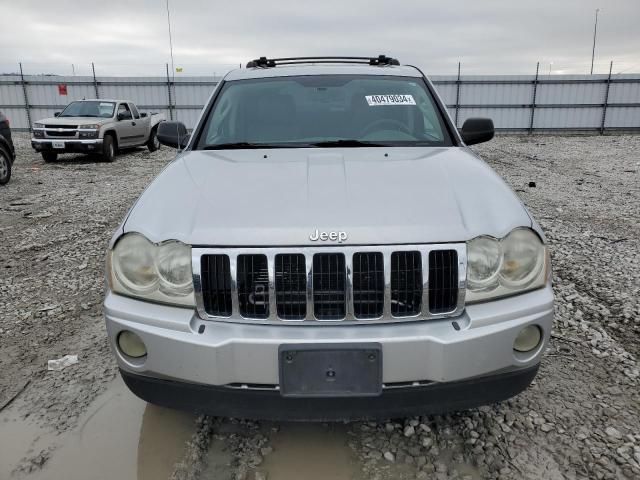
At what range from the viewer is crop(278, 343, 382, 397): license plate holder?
70.7 inches

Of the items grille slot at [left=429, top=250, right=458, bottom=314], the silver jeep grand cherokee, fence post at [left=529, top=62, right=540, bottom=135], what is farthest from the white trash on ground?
fence post at [left=529, top=62, right=540, bottom=135]

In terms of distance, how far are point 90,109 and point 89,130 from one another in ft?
4.54

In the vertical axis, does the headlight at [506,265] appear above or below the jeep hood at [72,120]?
below

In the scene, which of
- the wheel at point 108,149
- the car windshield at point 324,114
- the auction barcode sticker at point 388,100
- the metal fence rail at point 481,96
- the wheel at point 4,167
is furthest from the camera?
the metal fence rail at point 481,96

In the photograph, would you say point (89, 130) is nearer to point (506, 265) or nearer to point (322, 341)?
point (322, 341)

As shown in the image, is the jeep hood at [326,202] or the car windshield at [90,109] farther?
the car windshield at [90,109]

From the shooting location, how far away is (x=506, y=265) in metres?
1.97

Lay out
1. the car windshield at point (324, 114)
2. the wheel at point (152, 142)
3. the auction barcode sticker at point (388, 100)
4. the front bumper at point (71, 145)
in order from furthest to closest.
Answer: the wheel at point (152, 142)
the front bumper at point (71, 145)
the auction barcode sticker at point (388, 100)
the car windshield at point (324, 114)

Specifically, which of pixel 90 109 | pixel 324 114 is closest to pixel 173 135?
pixel 324 114

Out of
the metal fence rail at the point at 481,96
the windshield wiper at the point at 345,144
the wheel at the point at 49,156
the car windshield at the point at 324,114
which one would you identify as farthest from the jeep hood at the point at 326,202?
the metal fence rail at the point at 481,96

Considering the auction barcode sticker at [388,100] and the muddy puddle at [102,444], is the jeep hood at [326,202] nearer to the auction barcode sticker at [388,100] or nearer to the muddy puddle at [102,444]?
the auction barcode sticker at [388,100]

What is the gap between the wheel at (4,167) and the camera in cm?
936

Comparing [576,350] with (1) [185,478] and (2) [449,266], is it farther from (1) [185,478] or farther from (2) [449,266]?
(1) [185,478]

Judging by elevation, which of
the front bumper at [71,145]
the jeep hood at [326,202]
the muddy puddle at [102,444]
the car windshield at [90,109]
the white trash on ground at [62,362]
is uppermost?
the car windshield at [90,109]
